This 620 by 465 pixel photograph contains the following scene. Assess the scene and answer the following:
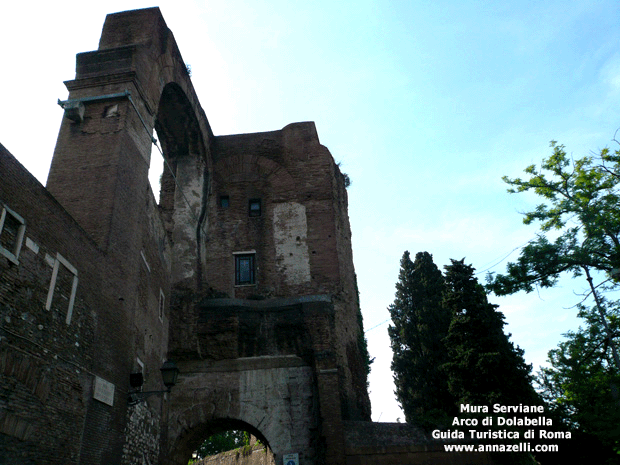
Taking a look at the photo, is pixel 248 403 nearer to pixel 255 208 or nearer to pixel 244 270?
pixel 244 270

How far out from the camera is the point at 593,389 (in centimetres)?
1259

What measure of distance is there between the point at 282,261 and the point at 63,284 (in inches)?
361

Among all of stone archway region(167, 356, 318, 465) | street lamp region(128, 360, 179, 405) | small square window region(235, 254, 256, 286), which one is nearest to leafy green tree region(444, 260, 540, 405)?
stone archway region(167, 356, 318, 465)

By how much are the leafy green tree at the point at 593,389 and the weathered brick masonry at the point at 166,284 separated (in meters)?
4.70

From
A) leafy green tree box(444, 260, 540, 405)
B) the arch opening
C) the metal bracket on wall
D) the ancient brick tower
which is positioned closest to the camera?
the ancient brick tower

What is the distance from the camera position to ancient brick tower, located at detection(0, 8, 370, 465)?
22.9 feet

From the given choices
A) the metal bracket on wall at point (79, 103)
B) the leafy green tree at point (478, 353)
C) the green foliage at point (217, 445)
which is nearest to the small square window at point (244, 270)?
the metal bracket on wall at point (79, 103)

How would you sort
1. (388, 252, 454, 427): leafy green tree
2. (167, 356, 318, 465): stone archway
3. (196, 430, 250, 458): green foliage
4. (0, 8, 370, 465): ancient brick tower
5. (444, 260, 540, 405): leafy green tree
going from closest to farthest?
(0, 8, 370, 465): ancient brick tower < (167, 356, 318, 465): stone archway < (444, 260, 540, 405): leafy green tree < (388, 252, 454, 427): leafy green tree < (196, 430, 250, 458): green foliage

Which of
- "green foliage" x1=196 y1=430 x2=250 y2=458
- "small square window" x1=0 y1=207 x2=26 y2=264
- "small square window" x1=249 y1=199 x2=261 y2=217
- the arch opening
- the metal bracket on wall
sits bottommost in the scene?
the arch opening

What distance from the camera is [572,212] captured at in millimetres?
14039

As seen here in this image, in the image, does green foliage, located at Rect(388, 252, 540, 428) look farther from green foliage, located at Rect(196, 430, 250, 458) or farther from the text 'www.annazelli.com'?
green foliage, located at Rect(196, 430, 250, 458)

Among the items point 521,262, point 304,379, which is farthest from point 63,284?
point 521,262

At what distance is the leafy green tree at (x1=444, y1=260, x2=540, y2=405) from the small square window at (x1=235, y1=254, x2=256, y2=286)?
6899 millimetres

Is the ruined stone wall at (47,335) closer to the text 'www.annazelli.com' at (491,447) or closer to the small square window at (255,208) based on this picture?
the text 'www.annazelli.com' at (491,447)
